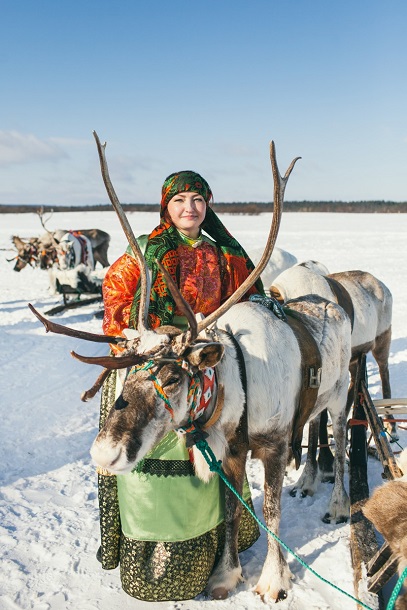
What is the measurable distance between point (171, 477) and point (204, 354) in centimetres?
77

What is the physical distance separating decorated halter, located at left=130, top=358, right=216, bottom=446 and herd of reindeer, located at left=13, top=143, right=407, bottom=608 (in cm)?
1

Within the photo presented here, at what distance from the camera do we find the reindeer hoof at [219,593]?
2604mm

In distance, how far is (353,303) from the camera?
4.20 meters

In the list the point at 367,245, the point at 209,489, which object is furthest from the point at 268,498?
the point at 367,245

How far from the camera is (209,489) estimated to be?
258 centimetres

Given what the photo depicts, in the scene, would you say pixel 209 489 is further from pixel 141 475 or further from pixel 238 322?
pixel 238 322

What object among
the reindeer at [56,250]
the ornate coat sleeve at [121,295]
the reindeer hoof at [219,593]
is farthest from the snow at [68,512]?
the reindeer at [56,250]

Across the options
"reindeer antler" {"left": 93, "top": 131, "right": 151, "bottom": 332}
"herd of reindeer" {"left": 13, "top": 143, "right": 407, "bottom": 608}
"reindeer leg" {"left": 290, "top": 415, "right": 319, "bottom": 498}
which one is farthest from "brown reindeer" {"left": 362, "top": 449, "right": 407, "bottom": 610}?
"reindeer leg" {"left": 290, "top": 415, "right": 319, "bottom": 498}

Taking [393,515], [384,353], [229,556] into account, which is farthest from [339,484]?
[393,515]

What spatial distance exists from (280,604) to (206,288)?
5.55 feet

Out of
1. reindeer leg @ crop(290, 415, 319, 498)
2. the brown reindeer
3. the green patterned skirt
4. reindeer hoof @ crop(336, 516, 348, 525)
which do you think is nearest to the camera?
the brown reindeer

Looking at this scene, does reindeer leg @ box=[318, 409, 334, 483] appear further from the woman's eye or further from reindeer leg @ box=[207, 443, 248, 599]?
the woman's eye

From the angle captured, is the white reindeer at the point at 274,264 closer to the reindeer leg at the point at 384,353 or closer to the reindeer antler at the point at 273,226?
the reindeer leg at the point at 384,353

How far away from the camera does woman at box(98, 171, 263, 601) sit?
2.46 m
